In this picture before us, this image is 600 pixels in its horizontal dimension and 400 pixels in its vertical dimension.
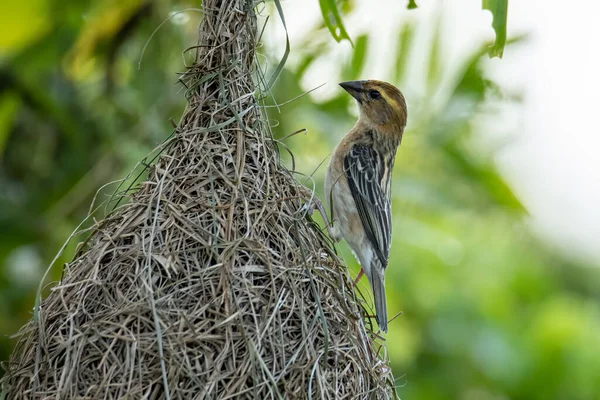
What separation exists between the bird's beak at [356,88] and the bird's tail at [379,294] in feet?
2.77

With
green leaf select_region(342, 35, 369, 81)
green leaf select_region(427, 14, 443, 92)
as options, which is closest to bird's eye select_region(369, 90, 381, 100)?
green leaf select_region(342, 35, 369, 81)

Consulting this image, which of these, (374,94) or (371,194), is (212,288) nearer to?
(371,194)

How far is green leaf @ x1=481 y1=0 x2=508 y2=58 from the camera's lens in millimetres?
2623

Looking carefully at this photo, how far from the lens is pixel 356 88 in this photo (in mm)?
3771

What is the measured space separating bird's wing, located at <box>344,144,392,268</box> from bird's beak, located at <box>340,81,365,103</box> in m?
0.25

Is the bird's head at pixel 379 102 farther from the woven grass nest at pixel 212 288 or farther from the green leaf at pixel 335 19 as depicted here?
the woven grass nest at pixel 212 288

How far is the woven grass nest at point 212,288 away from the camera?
219 centimetres

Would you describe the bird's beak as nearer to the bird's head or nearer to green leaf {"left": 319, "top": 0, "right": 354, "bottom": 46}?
the bird's head

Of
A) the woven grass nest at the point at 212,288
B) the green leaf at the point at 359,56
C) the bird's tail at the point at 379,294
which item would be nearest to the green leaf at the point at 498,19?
the woven grass nest at the point at 212,288

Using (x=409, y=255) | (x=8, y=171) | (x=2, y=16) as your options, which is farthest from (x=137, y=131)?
(x=409, y=255)

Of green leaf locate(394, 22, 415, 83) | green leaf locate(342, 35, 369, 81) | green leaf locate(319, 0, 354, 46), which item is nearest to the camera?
green leaf locate(319, 0, 354, 46)

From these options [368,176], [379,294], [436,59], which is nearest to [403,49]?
[436,59]

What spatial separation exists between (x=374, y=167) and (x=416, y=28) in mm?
839

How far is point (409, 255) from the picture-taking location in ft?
20.1
